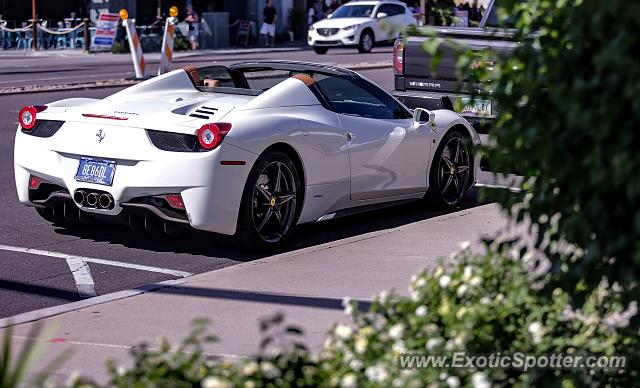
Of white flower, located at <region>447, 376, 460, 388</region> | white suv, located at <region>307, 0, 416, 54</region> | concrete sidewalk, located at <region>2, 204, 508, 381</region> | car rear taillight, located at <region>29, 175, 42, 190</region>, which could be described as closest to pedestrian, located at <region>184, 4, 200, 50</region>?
white suv, located at <region>307, 0, 416, 54</region>

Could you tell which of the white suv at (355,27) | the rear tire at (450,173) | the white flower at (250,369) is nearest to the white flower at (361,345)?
the white flower at (250,369)

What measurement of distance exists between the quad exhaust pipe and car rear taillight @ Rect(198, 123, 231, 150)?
32.8 inches

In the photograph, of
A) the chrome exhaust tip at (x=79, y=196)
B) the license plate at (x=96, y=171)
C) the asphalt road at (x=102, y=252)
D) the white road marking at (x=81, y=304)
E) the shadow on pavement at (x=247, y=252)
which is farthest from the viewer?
the shadow on pavement at (x=247, y=252)

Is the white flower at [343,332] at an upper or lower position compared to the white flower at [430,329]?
lower

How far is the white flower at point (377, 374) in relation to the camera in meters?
3.53

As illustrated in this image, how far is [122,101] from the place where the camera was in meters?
9.05

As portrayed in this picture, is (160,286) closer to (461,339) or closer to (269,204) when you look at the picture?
(269,204)

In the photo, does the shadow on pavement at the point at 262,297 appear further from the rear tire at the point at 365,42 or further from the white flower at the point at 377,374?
the rear tire at the point at 365,42

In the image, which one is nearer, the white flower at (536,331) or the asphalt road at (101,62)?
the white flower at (536,331)

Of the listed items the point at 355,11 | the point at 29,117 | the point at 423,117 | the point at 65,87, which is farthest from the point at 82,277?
the point at 355,11

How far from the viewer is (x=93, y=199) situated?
8.30 meters

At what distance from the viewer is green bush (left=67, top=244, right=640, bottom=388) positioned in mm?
3572

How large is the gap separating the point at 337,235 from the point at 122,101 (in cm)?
210

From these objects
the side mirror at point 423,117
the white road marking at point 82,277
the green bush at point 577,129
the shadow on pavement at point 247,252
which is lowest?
the shadow on pavement at point 247,252
